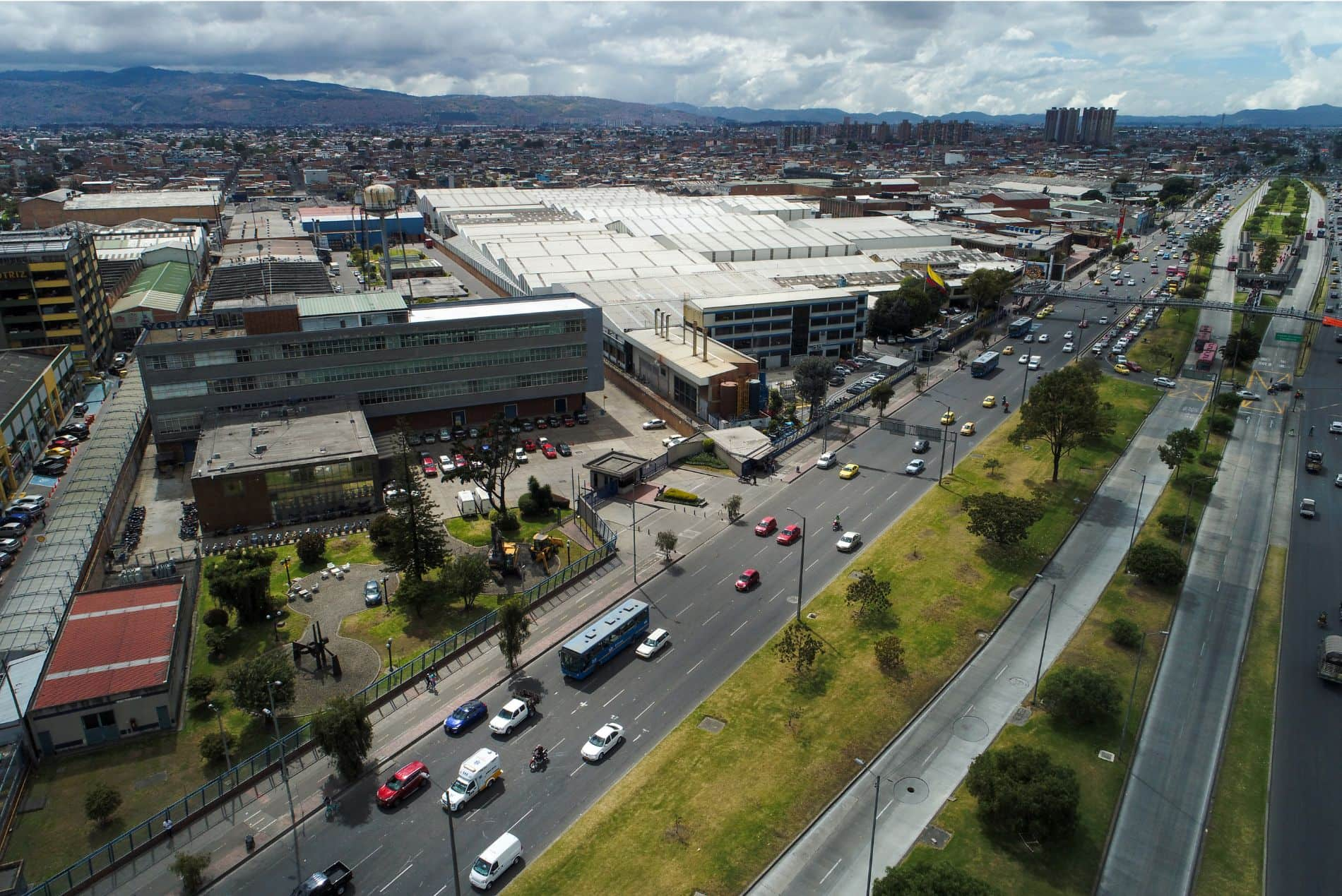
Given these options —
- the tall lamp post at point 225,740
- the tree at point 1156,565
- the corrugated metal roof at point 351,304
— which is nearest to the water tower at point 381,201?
the corrugated metal roof at point 351,304

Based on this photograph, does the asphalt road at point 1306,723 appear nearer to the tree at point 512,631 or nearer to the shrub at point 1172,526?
the shrub at point 1172,526

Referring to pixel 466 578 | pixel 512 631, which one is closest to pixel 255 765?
pixel 512 631

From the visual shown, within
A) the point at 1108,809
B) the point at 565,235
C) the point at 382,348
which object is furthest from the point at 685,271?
the point at 1108,809

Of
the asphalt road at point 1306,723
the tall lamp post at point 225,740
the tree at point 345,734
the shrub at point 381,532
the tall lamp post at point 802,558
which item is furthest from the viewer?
the shrub at point 381,532

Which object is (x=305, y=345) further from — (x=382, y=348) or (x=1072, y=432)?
(x=1072, y=432)

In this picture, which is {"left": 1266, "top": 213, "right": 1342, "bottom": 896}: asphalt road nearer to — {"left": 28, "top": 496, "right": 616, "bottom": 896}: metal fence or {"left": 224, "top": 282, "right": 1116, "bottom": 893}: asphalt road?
{"left": 224, "top": 282, "right": 1116, "bottom": 893}: asphalt road

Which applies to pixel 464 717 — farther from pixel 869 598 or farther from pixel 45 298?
pixel 45 298
